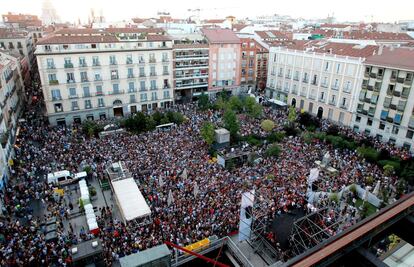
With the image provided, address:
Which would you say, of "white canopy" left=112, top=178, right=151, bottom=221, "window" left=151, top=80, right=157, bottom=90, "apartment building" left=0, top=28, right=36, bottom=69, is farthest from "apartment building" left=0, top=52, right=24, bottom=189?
"window" left=151, top=80, right=157, bottom=90

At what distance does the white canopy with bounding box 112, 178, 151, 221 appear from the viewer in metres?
25.1

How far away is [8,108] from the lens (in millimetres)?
40531

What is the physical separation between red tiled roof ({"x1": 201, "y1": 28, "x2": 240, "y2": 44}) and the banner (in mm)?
46680

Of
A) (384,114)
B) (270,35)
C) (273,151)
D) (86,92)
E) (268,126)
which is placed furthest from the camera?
(270,35)

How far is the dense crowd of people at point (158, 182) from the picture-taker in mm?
23453

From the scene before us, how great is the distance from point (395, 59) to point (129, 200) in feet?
138

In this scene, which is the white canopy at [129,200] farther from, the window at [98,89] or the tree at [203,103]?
the tree at [203,103]

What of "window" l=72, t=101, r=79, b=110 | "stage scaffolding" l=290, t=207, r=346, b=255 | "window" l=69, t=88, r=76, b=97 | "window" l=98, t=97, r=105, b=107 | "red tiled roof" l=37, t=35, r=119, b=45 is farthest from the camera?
"window" l=98, t=97, r=105, b=107

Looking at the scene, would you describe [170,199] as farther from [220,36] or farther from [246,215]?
[220,36]

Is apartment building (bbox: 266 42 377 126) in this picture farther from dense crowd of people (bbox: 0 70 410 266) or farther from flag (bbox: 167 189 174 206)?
flag (bbox: 167 189 174 206)

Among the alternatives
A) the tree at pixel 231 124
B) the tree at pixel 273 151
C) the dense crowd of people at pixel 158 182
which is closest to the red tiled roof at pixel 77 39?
the dense crowd of people at pixel 158 182

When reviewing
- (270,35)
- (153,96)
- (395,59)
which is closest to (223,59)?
(270,35)

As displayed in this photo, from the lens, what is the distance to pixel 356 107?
48438 mm

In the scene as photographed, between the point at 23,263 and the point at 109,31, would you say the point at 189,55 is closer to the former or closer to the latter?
the point at 109,31
